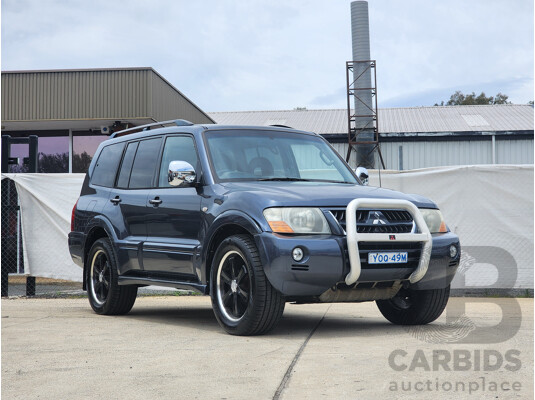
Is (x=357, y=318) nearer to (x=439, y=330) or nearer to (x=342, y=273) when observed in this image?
(x=439, y=330)

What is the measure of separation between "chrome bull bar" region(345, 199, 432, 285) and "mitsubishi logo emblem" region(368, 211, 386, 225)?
0.20ft

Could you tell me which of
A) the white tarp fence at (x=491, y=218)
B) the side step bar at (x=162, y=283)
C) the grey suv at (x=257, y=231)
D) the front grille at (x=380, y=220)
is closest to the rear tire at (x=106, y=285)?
the grey suv at (x=257, y=231)

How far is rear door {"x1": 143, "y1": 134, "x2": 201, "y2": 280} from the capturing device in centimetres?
754

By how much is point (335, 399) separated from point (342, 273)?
2.29m

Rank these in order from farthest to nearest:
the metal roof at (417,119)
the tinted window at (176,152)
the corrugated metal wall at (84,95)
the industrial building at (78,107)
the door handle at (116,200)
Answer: the metal roof at (417,119)
the industrial building at (78,107)
the corrugated metal wall at (84,95)
the door handle at (116,200)
the tinted window at (176,152)

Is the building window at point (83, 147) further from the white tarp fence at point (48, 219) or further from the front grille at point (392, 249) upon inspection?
the front grille at point (392, 249)

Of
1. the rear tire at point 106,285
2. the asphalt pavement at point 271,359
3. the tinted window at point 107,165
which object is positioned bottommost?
the asphalt pavement at point 271,359

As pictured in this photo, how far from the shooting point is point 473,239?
37.4 feet

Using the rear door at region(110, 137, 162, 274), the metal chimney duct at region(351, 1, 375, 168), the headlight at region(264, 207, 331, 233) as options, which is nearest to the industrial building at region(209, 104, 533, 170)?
the metal chimney duct at region(351, 1, 375, 168)

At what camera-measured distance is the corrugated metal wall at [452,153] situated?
42.2 meters

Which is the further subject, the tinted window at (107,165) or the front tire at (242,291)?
the tinted window at (107,165)

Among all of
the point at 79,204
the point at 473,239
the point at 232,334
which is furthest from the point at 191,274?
the point at 473,239

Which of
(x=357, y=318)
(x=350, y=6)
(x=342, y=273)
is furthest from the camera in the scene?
(x=350, y=6)

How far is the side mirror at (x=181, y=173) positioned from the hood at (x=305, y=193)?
0.30 m
